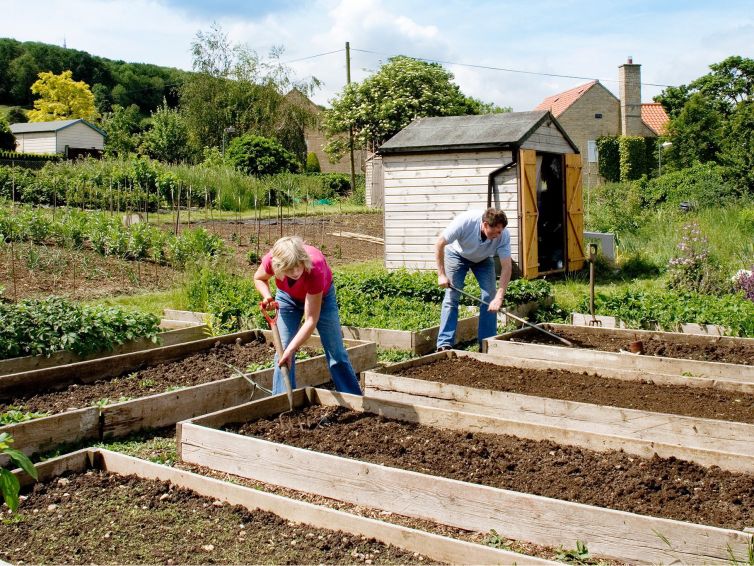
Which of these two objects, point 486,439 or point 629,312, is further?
point 629,312

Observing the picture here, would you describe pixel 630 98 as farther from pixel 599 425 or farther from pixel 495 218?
pixel 599 425

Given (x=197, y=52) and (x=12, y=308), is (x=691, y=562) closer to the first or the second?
(x=12, y=308)

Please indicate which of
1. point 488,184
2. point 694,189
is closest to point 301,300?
point 488,184

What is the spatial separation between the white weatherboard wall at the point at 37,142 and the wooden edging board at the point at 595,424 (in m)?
47.2

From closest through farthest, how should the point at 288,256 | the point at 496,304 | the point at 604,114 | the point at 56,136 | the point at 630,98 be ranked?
the point at 288,256 → the point at 496,304 → the point at 630,98 → the point at 604,114 → the point at 56,136

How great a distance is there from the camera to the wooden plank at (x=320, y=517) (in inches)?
139

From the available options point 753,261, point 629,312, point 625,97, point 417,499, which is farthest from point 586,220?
point 625,97

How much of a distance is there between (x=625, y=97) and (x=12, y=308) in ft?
139

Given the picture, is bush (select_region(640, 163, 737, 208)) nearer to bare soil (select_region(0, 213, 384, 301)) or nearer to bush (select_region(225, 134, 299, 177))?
bare soil (select_region(0, 213, 384, 301))

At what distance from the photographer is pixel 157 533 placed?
4109mm

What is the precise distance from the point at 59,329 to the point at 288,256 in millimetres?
3385

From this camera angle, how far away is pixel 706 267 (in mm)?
11281

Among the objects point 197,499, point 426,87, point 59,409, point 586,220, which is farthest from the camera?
point 426,87

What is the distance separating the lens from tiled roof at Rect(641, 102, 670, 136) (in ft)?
151
